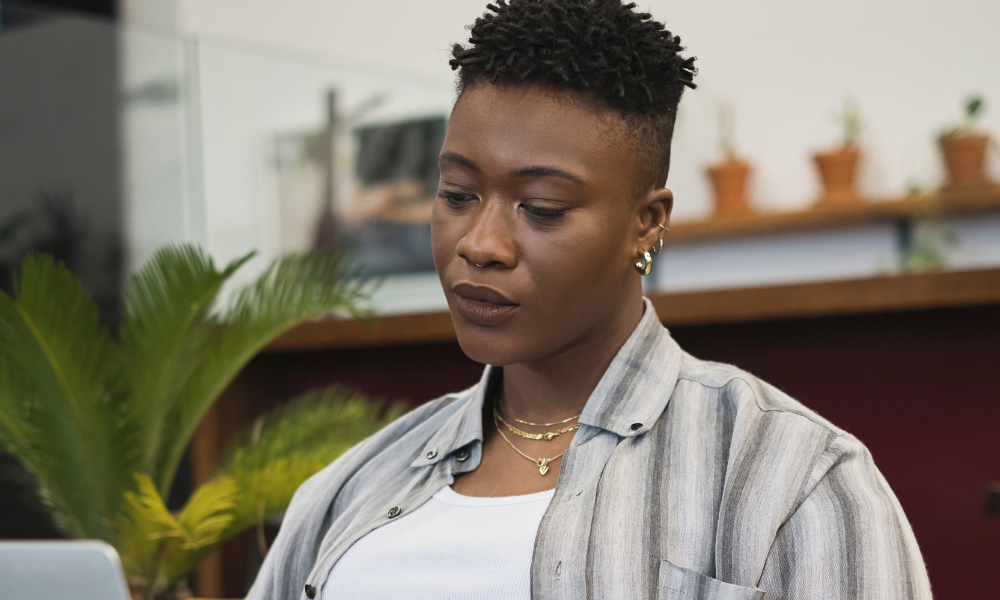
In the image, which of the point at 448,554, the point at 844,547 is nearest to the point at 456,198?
the point at 448,554

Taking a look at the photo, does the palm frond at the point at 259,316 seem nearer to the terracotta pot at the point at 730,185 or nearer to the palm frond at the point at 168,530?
the palm frond at the point at 168,530

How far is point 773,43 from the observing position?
423cm

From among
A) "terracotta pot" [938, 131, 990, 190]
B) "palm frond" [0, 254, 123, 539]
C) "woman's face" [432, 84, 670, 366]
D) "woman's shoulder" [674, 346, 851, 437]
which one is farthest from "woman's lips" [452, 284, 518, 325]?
"terracotta pot" [938, 131, 990, 190]

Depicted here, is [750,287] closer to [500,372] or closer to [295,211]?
[500,372]

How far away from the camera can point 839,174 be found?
3969 millimetres

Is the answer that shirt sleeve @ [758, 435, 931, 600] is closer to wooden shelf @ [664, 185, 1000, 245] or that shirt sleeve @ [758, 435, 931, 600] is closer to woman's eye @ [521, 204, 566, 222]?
woman's eye @ [521, 204, 566, 222]

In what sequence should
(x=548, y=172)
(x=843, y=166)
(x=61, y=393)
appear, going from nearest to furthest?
(x=548, y=172)
(x=61, y=393)
(x=843, y=166)

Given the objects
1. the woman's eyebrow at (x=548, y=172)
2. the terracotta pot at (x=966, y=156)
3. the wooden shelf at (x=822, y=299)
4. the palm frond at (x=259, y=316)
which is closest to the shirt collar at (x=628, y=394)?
the woman's eyebrow at (x=548, y=172)

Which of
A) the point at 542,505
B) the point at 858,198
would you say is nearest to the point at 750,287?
the point at 542,505

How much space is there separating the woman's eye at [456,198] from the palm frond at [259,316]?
4.09ft

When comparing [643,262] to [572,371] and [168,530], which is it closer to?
[572,371]

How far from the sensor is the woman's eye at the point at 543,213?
1002mm

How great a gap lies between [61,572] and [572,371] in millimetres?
578

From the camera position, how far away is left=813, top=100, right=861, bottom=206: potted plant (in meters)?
3.93
